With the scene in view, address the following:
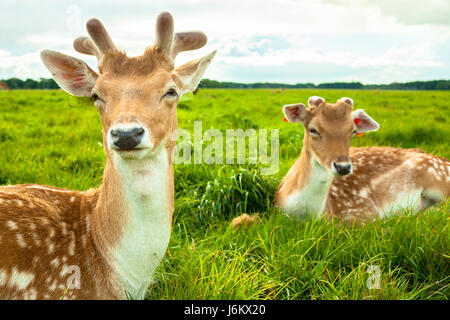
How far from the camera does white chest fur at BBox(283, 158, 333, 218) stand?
13.9 ft

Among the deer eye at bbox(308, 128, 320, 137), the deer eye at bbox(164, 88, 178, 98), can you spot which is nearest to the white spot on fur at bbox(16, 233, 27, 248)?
the deer eye at bbox(164, 88, 178, 98)

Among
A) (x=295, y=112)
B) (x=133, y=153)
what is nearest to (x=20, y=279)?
(x=133, y=153)

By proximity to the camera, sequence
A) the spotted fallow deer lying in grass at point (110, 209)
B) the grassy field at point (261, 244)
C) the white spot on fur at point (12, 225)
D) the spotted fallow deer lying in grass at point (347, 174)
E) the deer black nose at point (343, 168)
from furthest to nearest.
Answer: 1. the spotted fallow deer lying in grass at point (347, 174)
2. the deer black nose at point (343, 168)
3. the grassy field at point (261, 244)
4. the white spot on fur at point (12, 225)
5. the spotted fallow deer lying in grass at point (110, 209)

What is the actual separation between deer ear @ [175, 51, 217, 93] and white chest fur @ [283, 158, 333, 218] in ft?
6.75

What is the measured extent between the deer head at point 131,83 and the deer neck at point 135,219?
15cm

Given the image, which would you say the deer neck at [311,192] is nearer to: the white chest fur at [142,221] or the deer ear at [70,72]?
the white chest fur at [142,221]

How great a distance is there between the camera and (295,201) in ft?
14.0

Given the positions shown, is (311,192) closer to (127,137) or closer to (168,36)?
(168,36)

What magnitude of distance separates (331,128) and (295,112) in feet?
1.79

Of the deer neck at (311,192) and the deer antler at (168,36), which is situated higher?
the deer antler at (168,36)

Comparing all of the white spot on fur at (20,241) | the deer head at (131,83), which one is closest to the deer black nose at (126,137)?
the deer head at (131,83)

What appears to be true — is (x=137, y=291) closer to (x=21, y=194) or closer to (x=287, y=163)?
(x=21, y=194)

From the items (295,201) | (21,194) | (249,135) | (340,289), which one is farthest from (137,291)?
(249,135)

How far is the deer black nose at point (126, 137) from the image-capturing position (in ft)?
6.39
